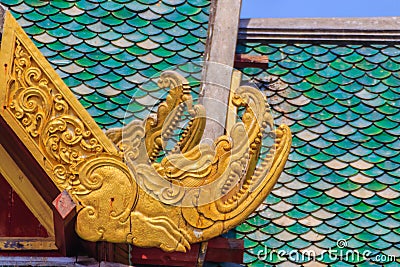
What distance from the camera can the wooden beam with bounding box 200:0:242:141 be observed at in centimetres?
1366

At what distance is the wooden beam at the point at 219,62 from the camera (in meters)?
13.7

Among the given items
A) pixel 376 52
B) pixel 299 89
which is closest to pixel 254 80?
pixel 299 89

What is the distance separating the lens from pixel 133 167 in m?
11.8

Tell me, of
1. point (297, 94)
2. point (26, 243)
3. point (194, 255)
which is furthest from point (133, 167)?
point (297, 94)

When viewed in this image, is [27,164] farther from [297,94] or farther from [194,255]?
[297,94]

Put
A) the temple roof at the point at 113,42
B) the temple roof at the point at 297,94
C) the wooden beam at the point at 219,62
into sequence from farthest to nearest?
the temple roof at the point at 113,42
the wooden beam at the point at 219,62
the temple roof at the point at 297,94

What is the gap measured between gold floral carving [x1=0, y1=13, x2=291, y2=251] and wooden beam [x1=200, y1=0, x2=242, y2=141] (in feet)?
4.40

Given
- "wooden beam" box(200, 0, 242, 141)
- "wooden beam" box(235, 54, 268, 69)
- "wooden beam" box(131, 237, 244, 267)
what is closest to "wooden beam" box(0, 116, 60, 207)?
"wooden beam" box(131, 237, 244, 267)

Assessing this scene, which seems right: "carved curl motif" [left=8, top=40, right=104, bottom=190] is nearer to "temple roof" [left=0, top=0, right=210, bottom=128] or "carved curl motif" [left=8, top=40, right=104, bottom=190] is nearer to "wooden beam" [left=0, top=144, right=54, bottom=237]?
"wooden beam" [left=0, top=144, right=54, bottom=237]

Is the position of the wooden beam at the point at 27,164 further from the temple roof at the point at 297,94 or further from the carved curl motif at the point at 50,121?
the temple roof at the point at 297,94

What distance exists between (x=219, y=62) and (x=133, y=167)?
120 inches

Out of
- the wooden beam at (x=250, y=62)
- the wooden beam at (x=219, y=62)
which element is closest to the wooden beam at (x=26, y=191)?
the wooden beam at (x=219, y=62)

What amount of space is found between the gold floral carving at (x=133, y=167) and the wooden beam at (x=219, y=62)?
4.40 feet

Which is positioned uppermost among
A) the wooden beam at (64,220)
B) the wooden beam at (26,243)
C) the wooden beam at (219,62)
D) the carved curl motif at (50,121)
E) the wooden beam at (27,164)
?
the wooden beam at (219,62)
